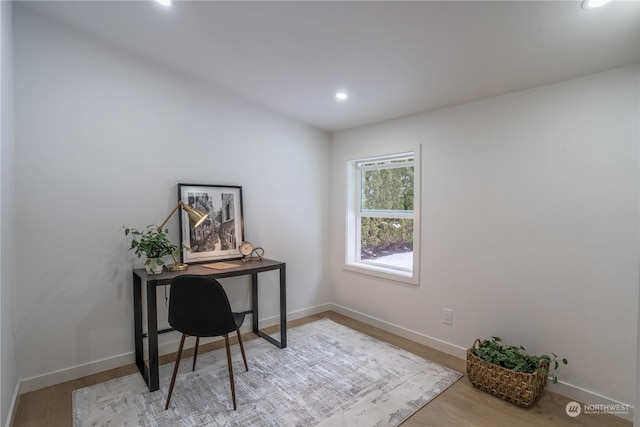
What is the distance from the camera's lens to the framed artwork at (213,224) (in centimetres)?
282

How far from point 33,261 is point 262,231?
181 cm

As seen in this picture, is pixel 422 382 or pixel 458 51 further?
pixel 422 382

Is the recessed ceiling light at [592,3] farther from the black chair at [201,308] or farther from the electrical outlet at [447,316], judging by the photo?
the black chair at [201,308]

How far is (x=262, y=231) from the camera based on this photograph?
133 inches

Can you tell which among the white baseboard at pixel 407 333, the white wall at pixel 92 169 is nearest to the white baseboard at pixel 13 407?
the white wall at pixel 92 169

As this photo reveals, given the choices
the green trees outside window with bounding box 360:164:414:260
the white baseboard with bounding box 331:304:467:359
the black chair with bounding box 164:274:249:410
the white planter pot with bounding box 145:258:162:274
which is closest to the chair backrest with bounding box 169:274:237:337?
the black chair with bounding box 164:274:249:410

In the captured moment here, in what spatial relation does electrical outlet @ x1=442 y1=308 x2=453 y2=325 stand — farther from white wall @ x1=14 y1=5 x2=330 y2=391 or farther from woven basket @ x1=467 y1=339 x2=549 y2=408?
white wall @ x1=14 y1=5 x2=330 y2=391

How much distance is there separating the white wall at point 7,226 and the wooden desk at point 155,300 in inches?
27.9

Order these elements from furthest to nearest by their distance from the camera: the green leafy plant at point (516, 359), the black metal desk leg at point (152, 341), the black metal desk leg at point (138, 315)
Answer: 1. the black metal desk leg at point (138, 315)
2. the black metal desk leg at point (152, 341)
3. the green leafy plant at point (516, 359)

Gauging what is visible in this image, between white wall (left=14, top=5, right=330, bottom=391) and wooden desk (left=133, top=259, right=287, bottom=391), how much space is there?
4.4 inches

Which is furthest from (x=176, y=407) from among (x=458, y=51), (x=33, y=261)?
(x=458, y=51)

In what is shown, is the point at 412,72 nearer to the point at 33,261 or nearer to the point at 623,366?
the point at 623,366

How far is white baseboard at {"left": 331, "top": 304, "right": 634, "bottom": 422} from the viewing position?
6.51ft

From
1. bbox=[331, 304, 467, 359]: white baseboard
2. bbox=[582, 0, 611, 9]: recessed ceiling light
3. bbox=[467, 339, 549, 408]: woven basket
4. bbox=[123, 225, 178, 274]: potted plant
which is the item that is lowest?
bbox=[331, 304, 467, 359]: white baseboard
